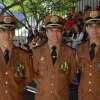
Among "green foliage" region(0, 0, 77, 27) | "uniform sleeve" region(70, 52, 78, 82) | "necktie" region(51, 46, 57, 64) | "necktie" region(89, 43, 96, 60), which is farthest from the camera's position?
"green foliage" region(0, 0, 77, 27)

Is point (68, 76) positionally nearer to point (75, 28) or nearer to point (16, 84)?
point (16, 84)

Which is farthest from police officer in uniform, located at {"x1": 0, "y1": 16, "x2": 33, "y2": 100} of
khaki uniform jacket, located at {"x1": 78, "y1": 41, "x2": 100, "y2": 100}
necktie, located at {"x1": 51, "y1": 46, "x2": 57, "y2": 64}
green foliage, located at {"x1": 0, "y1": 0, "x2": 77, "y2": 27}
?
green foliage, located at {"x1": 0, "y1": 0, "x2": 77, "y2": 27}

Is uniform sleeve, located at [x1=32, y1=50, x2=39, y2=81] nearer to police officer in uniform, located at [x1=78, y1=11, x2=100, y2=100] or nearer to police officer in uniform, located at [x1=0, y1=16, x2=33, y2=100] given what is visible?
police officer in uniform, located at [x1=0, y1=16, x2=33, y2=100]

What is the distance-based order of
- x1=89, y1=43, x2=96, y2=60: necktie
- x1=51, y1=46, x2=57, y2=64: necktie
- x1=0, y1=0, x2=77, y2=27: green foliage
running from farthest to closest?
x1=0, y1=0, x2=77, y2=27: green foliage → x1=51, y1=46, x2=57, y2=64: necktie → x1=89, y1=43, x2=96, y2=60: necktie

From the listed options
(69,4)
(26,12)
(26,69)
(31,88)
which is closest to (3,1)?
(26,12)

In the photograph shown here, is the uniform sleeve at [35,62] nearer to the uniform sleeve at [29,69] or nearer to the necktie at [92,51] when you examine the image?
the uniform sleeve at [29,69]

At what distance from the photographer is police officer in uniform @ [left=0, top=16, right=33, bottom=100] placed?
671 centimetres

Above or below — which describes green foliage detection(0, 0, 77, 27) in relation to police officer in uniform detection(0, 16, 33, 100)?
above

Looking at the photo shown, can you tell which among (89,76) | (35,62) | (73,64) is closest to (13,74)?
(35,62)

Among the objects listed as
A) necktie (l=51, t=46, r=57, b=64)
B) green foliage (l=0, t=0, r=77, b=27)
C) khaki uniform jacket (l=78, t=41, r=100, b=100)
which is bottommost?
khaki uniform jacket (l=78, t=41, r=100, b=100)

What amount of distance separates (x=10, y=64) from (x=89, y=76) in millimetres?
973

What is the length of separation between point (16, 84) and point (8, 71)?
0.19m

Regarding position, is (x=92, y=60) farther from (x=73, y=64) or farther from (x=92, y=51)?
(x=73, y=64)

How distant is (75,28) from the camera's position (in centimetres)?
1270
